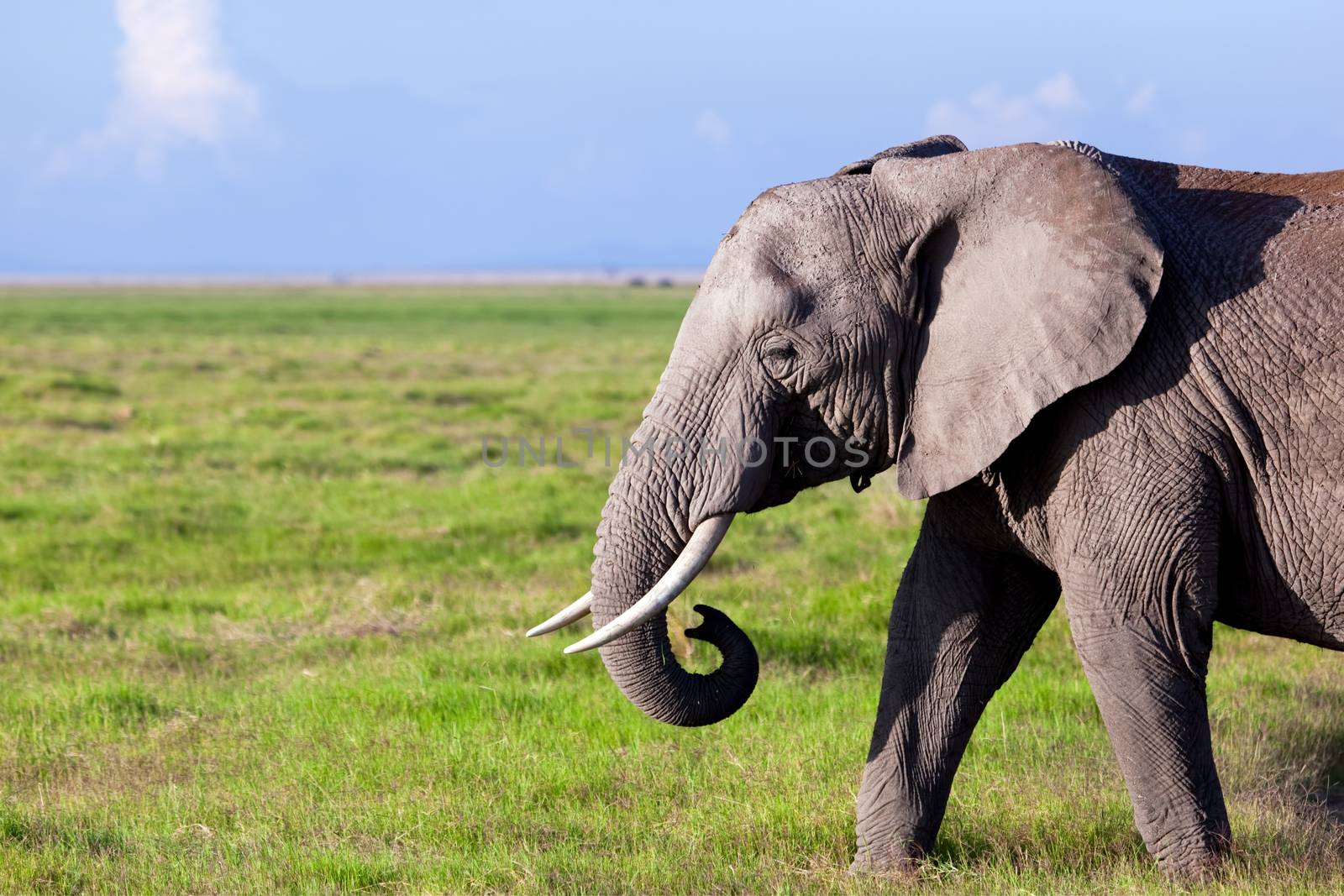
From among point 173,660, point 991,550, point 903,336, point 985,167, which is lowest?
point 173,660

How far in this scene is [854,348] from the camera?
4.58 meters

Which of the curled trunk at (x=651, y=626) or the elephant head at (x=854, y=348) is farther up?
the elephant head at (x=854, y=348)

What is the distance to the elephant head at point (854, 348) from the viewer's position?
173 inches

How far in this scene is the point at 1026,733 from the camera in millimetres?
6730

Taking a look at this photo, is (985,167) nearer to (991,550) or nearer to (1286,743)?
(991,550)

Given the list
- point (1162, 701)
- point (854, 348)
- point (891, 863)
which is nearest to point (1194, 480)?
point (1162, 701)

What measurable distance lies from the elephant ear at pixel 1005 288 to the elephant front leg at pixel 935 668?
639mm

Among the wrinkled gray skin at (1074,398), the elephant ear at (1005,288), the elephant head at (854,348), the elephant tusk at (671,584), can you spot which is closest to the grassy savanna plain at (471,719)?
the wrinkled gray skin at (1074,398)

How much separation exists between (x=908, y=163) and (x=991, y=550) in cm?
125

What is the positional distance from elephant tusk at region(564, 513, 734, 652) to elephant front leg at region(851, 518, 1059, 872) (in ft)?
2.64

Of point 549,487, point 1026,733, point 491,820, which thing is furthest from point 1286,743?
point 549,487

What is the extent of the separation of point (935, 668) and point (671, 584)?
3.53ft

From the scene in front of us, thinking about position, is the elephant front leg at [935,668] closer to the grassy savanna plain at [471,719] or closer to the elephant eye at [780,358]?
the grassy savanna plain at [471,719]

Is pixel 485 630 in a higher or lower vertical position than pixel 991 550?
lower
